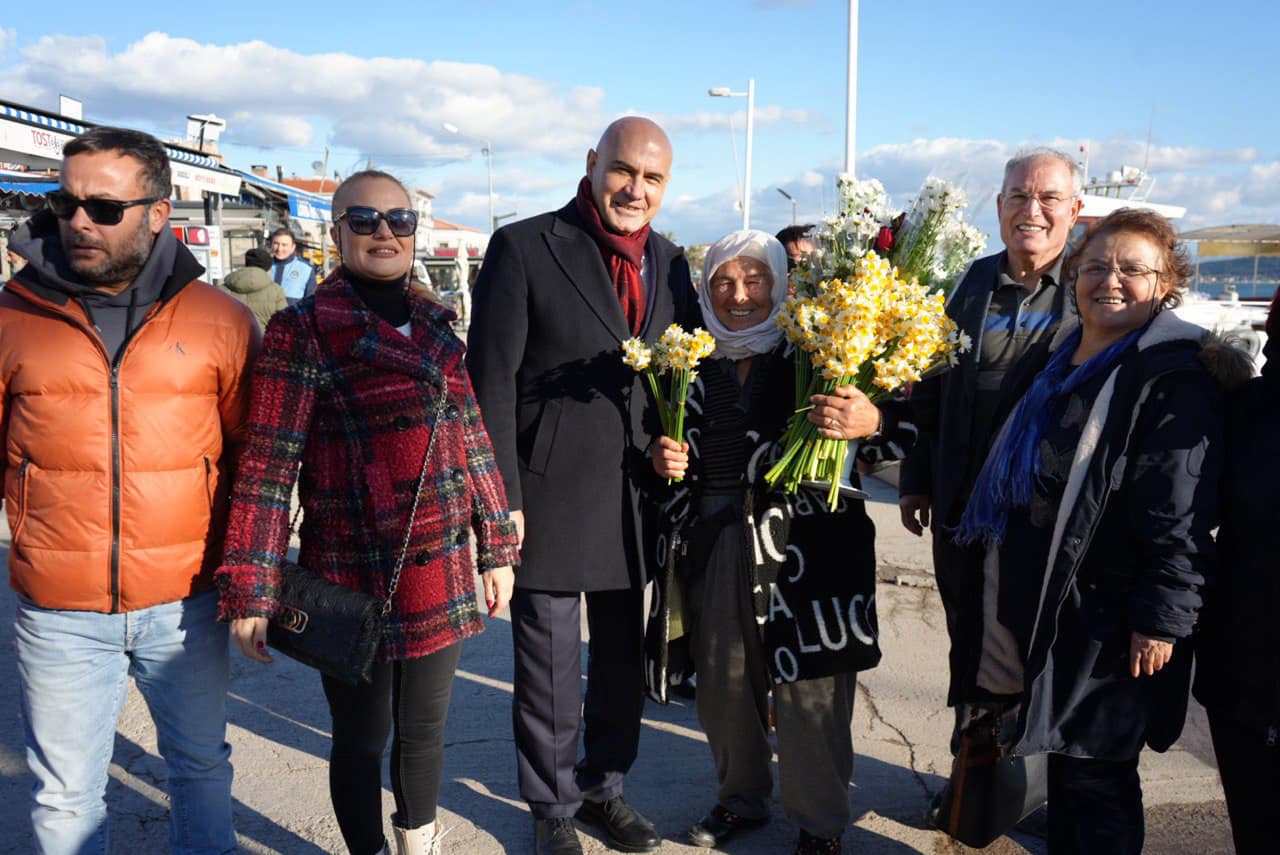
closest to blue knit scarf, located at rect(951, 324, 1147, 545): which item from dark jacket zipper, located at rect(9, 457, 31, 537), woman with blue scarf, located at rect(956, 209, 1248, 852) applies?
woman with blue scarf, located at rect(956, 209, 1248, 852)

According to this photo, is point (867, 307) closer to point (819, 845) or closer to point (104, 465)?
point (819, 845)

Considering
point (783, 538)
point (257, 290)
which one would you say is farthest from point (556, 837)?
point (257, 290)

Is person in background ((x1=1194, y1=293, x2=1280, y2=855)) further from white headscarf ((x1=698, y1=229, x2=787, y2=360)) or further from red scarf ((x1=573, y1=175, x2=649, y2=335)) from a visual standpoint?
red scarf ((x1=573, y1=175, x2=649, y2=335))

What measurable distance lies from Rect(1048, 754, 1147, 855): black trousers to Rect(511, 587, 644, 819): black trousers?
4.25 feet

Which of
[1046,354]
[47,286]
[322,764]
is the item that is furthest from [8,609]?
[1046,354]

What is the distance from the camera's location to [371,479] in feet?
7.27

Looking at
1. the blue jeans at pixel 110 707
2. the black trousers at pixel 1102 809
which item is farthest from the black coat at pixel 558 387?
the black trousers at pixel 1102 809

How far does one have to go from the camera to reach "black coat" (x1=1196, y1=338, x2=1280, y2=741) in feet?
6.43

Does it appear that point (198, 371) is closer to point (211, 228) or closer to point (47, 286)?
point (47, 286)

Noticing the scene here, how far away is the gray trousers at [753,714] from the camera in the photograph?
2674 mm

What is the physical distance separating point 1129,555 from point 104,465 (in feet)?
7.98

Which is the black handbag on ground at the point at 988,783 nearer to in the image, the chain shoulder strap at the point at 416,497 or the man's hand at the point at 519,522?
the man's hand at the point at 519,522

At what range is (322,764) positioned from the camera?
3385 millimetres

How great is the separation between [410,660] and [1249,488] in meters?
2.05
